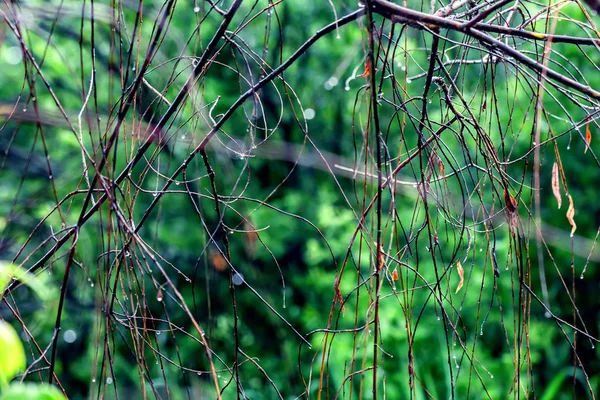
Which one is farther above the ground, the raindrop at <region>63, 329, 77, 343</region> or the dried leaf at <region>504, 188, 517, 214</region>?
the dried leaf at <region>504, 188, 517, 214</region>

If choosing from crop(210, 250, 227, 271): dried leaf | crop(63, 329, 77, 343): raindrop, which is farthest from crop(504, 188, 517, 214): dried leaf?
crop(63, 329, 77, 343): raindrop

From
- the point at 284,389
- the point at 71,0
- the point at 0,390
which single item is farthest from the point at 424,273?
the point at 0,390

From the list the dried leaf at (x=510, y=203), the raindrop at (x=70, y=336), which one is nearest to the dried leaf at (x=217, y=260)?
the dried leaf at (x=510, y=203)

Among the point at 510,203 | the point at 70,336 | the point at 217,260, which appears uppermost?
the point at 510,203

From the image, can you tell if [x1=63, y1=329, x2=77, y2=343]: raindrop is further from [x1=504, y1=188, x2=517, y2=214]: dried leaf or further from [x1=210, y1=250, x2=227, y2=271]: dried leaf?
[x1=504, y1=188, x2=517, y2=214]: dried leaf

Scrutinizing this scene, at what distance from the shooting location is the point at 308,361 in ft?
8.12

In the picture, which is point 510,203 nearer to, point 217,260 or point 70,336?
point 217,260

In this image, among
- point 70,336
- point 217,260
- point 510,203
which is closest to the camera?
point 510,203

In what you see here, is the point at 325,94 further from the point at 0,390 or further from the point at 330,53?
the point at 0,390

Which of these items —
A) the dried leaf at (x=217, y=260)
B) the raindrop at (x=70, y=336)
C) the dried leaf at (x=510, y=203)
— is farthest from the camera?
the raindrop at (x=70, y=336)

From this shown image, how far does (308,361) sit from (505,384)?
2.41 feet

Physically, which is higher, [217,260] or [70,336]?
[217,260]

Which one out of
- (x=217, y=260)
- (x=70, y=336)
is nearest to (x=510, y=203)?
(x=217, y=260)

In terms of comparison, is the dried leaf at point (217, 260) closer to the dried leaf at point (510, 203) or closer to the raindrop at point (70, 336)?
the dried leaf at point (510, 203)
